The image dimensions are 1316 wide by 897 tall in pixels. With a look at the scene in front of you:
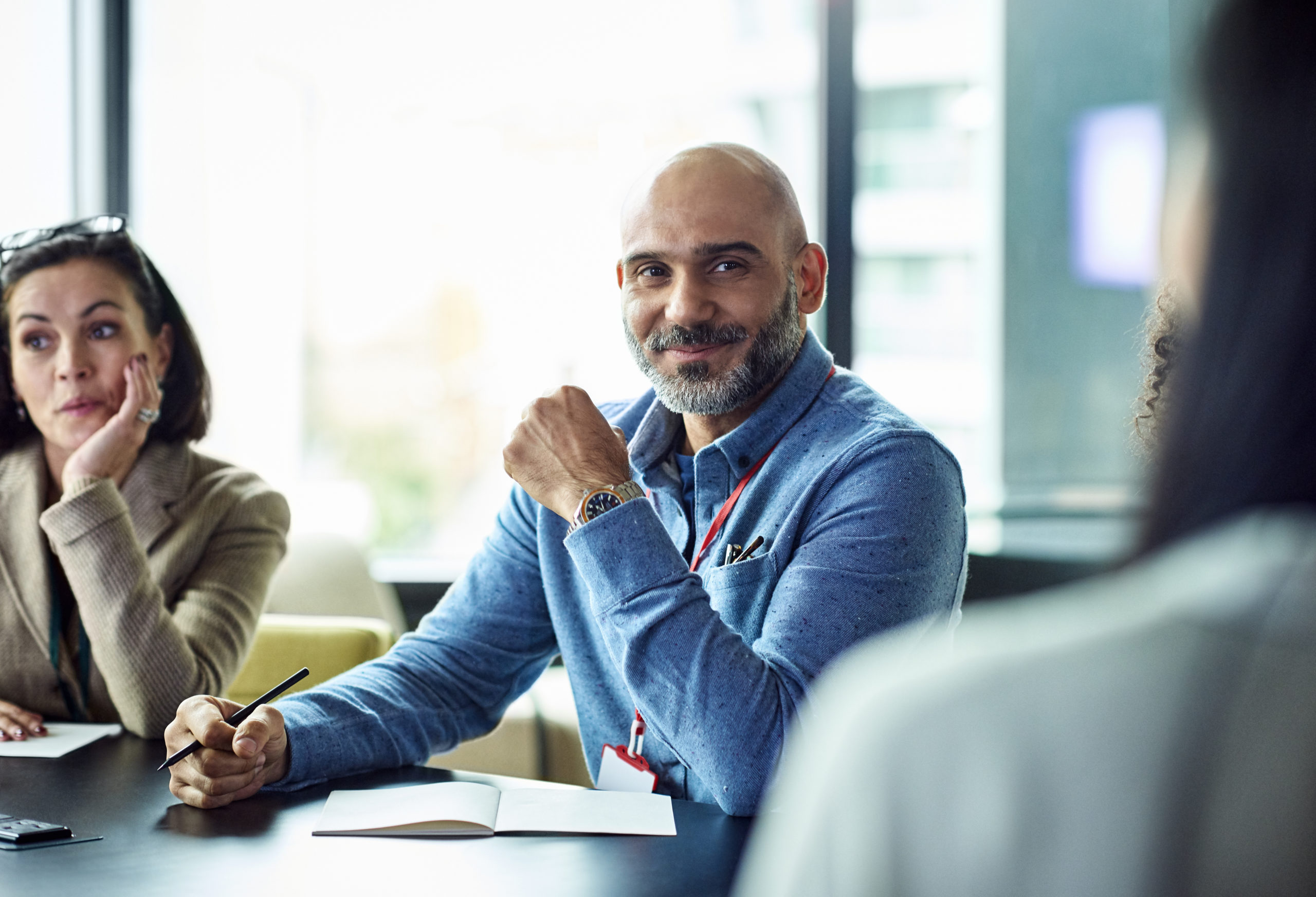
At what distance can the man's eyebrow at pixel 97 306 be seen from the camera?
200 cm

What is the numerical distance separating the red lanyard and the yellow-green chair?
95 cm

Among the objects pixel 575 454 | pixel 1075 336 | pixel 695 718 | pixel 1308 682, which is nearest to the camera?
pixel 1308 682

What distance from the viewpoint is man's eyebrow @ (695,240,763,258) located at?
1635mm

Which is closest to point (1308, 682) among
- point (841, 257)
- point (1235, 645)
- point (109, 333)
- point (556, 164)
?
point (1235, 645)

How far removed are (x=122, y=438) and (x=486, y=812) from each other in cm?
112

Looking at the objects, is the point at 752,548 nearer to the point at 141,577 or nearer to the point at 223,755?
the point at 223,755

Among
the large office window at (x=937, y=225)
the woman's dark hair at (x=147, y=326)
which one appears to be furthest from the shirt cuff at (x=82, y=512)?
the large office window at (x=937, y=225)

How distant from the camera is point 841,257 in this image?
12.0 feet

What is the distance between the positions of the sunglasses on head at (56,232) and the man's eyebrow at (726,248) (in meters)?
1.14

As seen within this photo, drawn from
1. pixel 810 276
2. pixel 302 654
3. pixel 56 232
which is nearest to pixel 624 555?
pixel 810 276

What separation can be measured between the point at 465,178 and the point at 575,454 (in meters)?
2.61

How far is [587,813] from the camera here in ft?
3.95

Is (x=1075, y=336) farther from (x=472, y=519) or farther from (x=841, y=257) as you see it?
(x=472, y=519)

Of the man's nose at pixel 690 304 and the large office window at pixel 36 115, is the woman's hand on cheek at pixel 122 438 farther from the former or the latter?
the large office window at pixel 36 115
